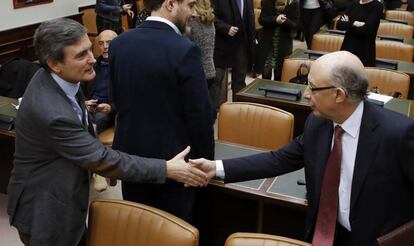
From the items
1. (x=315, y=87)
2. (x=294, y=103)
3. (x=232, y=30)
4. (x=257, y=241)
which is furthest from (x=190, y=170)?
(x=232, y=30)

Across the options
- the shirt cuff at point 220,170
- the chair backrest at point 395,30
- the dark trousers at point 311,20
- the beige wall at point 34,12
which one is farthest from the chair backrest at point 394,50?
the beige wall at point 34,12

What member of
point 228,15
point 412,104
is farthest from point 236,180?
point 228,15

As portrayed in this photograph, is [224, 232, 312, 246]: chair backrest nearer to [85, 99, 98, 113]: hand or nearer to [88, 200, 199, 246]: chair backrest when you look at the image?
[88, 200, 199, 246]: chair backrest

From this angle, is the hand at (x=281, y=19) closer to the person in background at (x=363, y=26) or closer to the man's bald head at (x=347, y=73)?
the person in background at (x=363, y=26)

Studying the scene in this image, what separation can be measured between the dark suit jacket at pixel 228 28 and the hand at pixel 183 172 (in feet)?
7.80

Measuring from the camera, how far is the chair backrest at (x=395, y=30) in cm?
544

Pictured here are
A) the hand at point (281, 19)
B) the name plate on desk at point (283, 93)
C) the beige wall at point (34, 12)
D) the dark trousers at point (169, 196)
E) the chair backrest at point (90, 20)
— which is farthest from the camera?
the chair backrest at point (90, 20)

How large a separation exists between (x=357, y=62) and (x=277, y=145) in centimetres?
126

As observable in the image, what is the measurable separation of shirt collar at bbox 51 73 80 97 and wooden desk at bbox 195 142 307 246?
78 cm

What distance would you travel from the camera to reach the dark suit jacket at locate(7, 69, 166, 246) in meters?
1.72

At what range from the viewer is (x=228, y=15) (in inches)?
168

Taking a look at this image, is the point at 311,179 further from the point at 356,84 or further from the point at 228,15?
the point at 228,15

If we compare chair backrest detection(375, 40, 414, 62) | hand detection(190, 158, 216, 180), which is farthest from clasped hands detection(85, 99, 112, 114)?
chair backrest detection(375, 40, 414, 62)

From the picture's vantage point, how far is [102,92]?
3867 mm
